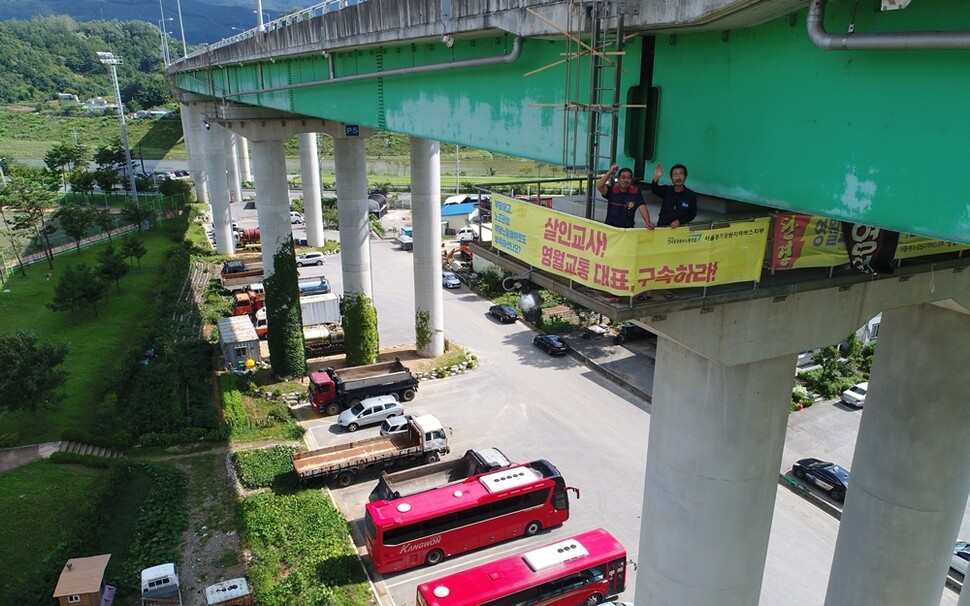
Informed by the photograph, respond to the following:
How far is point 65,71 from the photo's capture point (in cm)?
→ 16162

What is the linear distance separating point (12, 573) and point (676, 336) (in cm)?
1797

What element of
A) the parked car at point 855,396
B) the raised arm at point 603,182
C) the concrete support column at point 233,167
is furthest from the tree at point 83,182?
the raised arm at point 603,182

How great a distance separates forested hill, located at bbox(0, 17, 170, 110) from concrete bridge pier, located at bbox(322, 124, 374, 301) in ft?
360

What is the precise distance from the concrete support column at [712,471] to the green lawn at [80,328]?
73.3 ft

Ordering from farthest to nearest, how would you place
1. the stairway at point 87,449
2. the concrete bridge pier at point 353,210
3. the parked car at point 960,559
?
the concrete bridge pier at point 353,210 → the stairway at point 87,449 → the parked car at point 960,559

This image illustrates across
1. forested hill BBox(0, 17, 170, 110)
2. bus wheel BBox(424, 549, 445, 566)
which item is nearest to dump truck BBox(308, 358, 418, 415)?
bus wheel BBox(424, 549, 445, 566)

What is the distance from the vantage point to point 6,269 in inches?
1721

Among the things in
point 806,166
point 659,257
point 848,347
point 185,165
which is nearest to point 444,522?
point 659,257

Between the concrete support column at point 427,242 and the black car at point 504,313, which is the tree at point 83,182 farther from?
the concrete support column at point 427,242

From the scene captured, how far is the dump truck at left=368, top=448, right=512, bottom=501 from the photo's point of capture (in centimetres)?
1962

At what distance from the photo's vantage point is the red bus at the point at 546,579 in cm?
1493

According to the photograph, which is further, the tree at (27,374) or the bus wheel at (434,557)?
the tree at (27,374)

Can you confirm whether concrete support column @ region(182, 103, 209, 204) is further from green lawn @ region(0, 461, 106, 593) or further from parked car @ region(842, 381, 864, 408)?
parked car @ region(842, 381, 864, 408)

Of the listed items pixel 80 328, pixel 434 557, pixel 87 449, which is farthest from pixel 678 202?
pixel 80 328
